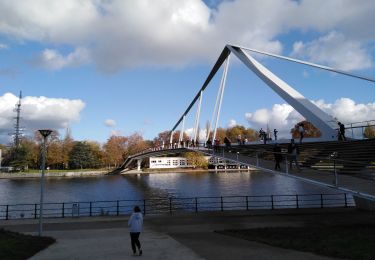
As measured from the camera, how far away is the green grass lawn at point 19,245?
32.2 feet

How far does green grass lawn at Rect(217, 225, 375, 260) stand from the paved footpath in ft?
1.48

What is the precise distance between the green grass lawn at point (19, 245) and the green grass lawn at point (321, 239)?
599cm

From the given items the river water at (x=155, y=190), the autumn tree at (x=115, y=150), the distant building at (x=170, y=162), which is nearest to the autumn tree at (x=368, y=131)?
the river water at (x=155, y=190)

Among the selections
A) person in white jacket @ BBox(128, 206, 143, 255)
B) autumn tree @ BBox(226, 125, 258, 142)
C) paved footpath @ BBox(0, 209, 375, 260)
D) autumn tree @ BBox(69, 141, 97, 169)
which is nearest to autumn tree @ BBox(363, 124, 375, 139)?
paved footpath @ BBox(0, 209, 375, 260)

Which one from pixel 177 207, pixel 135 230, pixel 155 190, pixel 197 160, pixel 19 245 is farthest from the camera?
pixel 197 160

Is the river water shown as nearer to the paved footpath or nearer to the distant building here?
the paved footpath

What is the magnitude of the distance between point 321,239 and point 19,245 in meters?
8.57

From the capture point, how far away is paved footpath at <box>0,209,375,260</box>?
1005cm

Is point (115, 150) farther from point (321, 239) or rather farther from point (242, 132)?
point (321, 239)

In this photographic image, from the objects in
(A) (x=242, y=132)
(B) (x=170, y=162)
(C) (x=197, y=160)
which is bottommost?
(B) (x=170, y=162)

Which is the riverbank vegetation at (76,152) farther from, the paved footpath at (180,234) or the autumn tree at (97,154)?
the paved footpath at (180,234)

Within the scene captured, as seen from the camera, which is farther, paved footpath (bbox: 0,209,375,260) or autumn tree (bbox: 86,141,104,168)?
autumn tree (bbox: 86,141,104,168)

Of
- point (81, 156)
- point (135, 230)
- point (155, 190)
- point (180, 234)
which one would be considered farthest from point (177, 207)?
point (81, 156)

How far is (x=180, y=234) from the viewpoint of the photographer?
1364 centimetres
